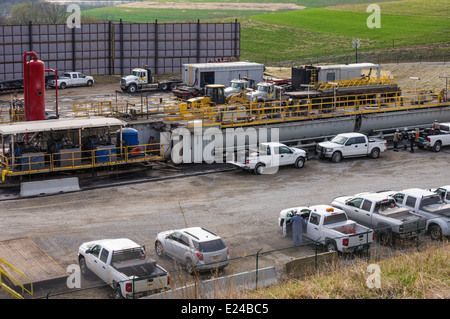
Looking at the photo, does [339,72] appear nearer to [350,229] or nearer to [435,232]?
[435,232]

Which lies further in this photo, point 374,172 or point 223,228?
point 374,172

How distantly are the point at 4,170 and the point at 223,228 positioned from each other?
10767 millimetres

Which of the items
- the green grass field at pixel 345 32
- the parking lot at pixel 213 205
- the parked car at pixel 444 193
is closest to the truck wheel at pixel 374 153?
the parking lot at pixel 213 205

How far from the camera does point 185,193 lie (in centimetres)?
2905

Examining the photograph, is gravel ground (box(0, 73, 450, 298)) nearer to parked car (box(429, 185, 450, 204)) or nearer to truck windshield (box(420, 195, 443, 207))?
truck windshield (box(420, 195, 443, 207))

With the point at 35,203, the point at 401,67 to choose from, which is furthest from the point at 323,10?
the point at 35,203

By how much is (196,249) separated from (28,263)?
4.95 m

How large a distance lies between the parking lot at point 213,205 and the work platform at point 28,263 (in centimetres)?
63

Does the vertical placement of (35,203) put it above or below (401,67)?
below

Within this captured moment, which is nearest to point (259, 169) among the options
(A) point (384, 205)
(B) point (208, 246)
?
(A) point (384, 205)

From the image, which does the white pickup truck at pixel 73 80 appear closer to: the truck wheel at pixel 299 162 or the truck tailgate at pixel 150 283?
the truck wheel at pixel 299 162
